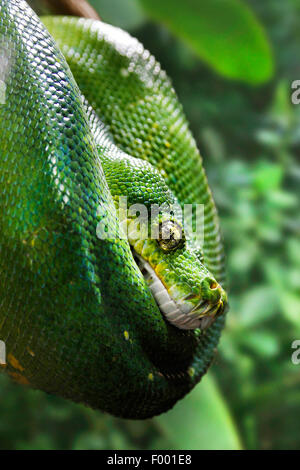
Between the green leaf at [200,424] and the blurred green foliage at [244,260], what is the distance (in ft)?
0.48

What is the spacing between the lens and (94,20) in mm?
1099

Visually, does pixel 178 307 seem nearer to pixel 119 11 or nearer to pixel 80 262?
pixel 80 262

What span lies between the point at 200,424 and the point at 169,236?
2.89 ft

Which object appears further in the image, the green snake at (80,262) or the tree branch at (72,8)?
the tree branch at (72,8)

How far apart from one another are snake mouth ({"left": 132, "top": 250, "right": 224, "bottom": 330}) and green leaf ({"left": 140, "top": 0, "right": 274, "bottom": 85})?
117 centimetres

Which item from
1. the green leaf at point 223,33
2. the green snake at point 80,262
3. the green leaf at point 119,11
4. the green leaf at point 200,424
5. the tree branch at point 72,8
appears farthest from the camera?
the green leaf at point 119,11

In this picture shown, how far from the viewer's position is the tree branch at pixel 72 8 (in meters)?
1.16

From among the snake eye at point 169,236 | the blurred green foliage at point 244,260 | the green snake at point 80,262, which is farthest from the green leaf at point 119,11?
the snake eye at point 169,236

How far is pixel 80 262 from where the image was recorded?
2.20ft

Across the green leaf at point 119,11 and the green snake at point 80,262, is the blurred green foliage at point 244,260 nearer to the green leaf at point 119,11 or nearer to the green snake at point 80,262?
the green leaf at point 119,11

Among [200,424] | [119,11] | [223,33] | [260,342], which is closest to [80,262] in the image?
[200,424]

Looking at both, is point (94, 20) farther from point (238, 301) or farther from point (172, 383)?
point (238, 301)

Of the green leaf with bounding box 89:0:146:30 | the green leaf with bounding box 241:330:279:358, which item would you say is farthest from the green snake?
the green leaf with bounding box 241:330:279:358
